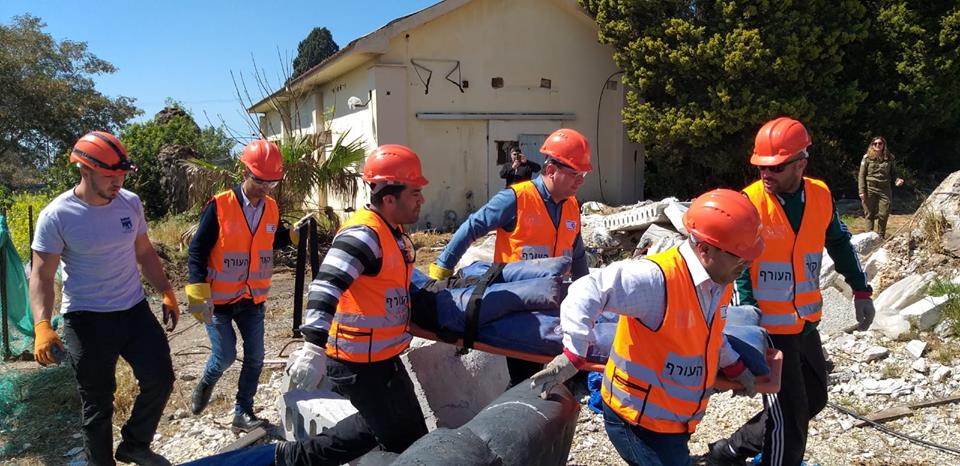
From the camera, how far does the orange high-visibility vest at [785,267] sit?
10.1 feet

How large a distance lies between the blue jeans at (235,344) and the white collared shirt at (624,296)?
8.58 feet

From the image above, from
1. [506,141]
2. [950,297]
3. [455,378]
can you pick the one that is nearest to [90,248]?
[455,378]

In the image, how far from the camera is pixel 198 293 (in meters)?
3.93

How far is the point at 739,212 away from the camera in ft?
7.29

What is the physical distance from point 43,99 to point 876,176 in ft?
91.8

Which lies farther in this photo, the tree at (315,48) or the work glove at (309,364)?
the tree at (315,48)

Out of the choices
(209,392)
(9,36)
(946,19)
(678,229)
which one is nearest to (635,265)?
(209,392)

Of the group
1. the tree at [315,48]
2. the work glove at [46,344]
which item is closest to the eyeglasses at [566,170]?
the work glove at [46,344]

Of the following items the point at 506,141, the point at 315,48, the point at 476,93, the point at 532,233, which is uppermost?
the point at 315,48

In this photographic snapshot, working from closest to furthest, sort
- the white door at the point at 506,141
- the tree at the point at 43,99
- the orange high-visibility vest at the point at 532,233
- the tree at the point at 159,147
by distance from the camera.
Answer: the orange high-visibility vest at the point at 532,233
the white door at the point at 506,141
the tree at the point at 159,147
the tree at the point at 43,99

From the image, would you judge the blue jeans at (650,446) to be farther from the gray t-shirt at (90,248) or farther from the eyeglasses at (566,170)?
the gray t-shirt at (90,248)

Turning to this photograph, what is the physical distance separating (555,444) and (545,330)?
526mm

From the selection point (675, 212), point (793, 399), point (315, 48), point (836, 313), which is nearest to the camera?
point (793, 399)

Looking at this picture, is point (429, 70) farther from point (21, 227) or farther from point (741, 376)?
point (741, 376)
